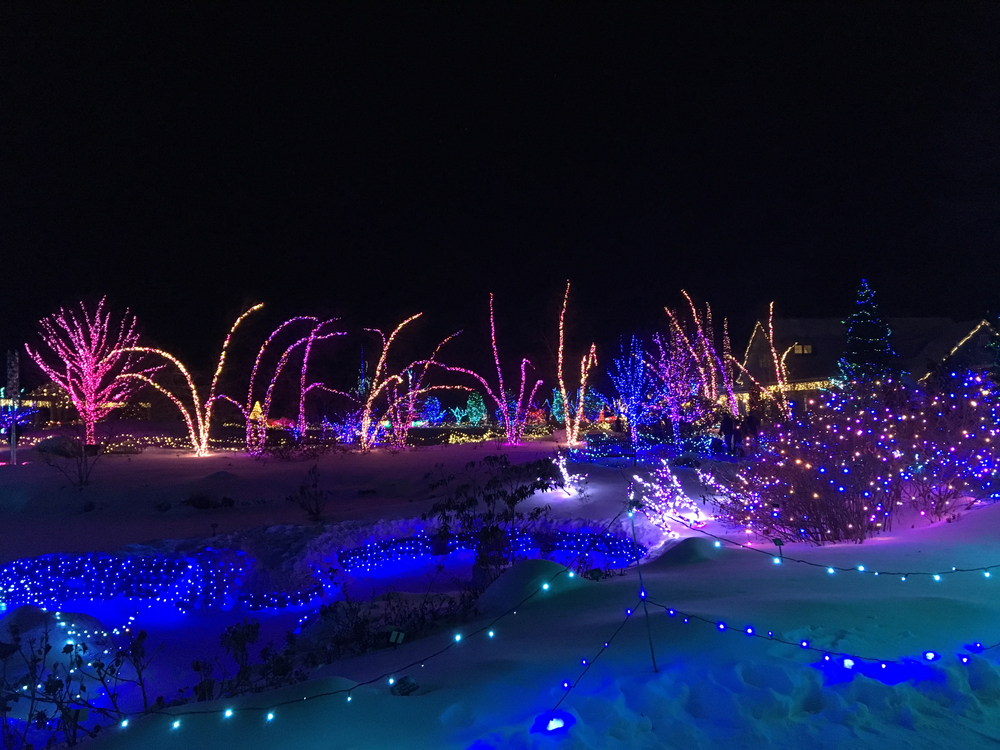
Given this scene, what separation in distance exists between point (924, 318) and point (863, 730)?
4975 cm

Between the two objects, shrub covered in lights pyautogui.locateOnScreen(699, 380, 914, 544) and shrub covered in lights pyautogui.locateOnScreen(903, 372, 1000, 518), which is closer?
shrub covered in lights pyautogui.locateOnScreen(699, 380, 914, 544)

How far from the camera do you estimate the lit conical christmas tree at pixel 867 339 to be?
1158 inches

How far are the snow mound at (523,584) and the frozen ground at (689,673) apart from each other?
0.8 inches

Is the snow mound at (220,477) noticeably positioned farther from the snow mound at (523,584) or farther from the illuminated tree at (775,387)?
the illuminated tree at (775,387)

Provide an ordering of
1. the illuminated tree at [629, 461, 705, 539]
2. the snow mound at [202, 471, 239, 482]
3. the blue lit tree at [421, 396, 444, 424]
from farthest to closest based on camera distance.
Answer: the blue lit tree at [421, 396, 444, 424]
the snow mound at [202, 471, 239, 482]
the illuminated tree at [629, 461, 705, 539]

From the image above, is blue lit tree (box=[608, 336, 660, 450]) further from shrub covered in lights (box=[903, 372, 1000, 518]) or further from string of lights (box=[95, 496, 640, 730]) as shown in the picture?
string of lights (box=[95, 496, 640, 730])

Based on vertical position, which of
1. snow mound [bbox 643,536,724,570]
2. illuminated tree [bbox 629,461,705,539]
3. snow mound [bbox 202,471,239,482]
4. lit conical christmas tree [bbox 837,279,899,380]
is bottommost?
snow mound [bbox 202,471,239,482]

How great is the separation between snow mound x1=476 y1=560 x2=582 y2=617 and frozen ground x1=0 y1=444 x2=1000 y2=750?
20 millimetres

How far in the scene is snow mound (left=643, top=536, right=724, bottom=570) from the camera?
7.11m

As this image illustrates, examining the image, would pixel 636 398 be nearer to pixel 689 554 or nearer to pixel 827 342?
pixel 689 554

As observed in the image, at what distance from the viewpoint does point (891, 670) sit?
3.74 m

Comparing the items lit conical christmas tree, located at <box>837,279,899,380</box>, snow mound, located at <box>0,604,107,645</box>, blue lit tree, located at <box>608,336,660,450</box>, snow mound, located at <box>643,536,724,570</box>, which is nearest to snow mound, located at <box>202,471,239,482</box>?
snow mound, located at <box>0,604,107,645</box>

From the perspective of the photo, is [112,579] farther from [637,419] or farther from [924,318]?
[924,318]

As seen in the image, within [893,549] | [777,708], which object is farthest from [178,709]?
[893,549]
